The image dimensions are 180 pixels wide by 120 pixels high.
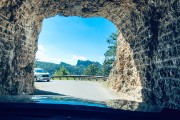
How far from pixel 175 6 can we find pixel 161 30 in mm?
1373

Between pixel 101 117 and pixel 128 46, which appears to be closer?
pixel 101 117

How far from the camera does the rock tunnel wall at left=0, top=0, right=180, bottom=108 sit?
7715mm

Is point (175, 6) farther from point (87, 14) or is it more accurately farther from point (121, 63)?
point (121, 63)

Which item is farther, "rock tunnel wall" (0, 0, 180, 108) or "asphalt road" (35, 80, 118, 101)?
"asphalt road" (35, 80, 118, 101)

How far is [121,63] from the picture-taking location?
15656 mm

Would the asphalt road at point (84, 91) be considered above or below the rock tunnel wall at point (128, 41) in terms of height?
below

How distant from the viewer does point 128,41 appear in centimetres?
1320

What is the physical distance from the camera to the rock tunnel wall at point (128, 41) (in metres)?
7.71

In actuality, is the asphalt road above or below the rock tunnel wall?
below

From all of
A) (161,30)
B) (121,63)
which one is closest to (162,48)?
(161,30)

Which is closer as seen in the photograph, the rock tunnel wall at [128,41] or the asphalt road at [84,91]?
the rock tunnel wall at [128,41]

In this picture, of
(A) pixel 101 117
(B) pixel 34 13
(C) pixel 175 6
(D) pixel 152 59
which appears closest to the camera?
(A) pixel 101 117

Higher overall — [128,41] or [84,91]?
[128,41]

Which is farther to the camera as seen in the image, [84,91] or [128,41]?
[84,91]
